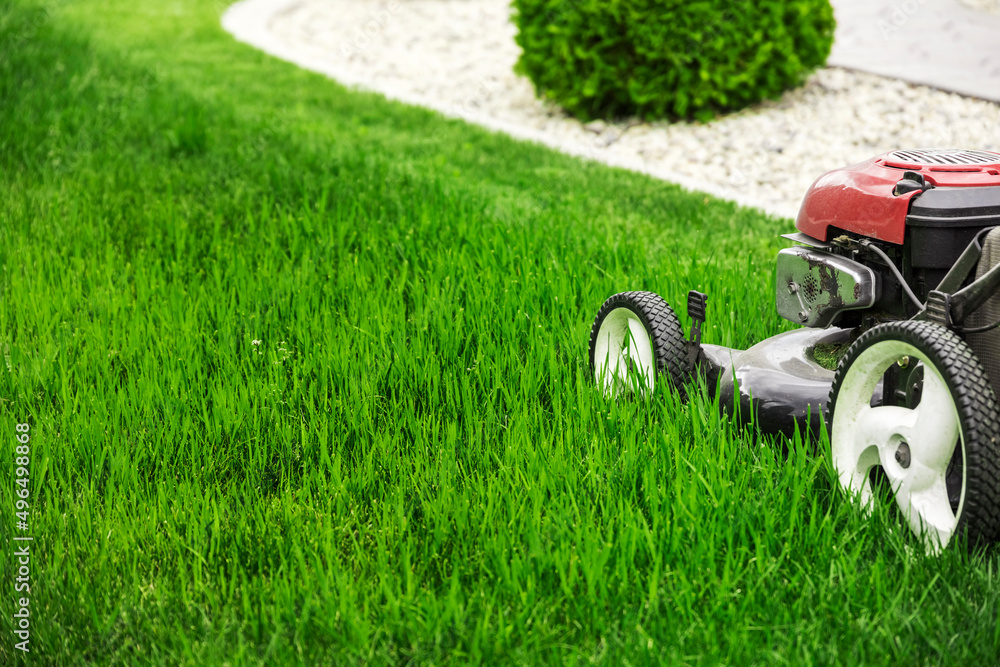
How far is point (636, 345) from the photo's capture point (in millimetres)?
2398

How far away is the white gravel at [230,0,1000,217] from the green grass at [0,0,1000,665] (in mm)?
1163

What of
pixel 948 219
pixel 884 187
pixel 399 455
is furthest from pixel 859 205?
pixel 399 455

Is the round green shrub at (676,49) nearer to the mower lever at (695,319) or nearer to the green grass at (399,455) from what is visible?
the green grass at (399,455)

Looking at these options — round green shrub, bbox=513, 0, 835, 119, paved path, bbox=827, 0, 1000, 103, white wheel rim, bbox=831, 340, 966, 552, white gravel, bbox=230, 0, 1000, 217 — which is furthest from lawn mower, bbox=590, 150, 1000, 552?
paved path, bbox=827, 0, 1000, 103

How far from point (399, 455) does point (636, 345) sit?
28.0 inches

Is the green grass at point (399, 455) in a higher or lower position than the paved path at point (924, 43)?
lower

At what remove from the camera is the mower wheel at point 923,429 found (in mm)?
1556

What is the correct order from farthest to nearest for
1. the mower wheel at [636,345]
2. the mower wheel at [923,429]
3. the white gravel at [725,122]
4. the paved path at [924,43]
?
the paved path at [924,43], the white gravel at [725,122], the mower wheel at [636,345], the mower wheel at [923,429]

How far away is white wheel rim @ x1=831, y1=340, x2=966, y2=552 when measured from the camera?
1651 millimetres

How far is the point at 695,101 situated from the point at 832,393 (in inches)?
181

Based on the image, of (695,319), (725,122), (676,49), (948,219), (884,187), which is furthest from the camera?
(725,122)

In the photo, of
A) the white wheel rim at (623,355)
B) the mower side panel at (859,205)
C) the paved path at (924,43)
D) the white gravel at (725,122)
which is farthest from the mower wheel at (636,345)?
the paved path at (924,43)

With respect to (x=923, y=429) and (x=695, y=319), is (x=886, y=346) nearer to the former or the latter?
(x=923, y=429)

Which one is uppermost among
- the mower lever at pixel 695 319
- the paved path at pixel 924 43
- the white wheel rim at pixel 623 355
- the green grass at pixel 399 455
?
the paved path at pixel 924 43
